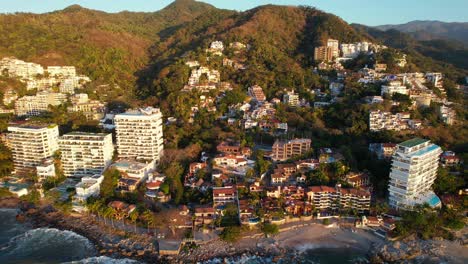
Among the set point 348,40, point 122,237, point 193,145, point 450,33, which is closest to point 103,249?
point 122,237

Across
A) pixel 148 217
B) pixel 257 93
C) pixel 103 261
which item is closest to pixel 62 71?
pixel 257 93

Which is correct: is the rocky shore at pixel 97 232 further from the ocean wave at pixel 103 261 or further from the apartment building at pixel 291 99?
the apartment building at pixel 291 99

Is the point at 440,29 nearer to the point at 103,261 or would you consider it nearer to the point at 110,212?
the point at 110,212

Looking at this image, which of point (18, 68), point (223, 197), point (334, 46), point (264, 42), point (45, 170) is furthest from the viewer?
point (264, 42)

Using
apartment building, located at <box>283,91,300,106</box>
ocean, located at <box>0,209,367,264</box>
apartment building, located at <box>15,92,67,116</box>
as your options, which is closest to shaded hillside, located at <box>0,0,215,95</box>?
apartment building, located at <box>15,92,67,116</box>

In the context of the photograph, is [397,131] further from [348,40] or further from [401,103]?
[348,40]
